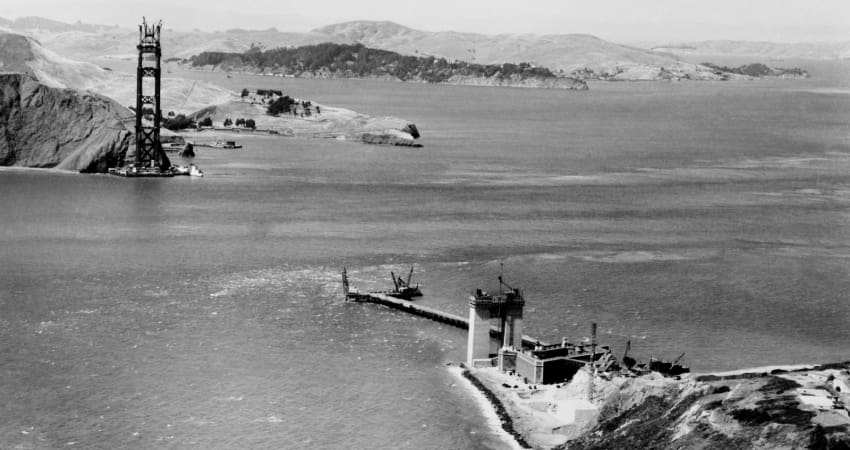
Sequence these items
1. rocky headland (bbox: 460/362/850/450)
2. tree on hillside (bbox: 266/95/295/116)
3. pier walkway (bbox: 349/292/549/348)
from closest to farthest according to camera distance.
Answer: rocky headland (bbox: 460/362/850/450) → pier walkway (bbox: 349/292/549/348) → tree on hillside (bbox: 266/95/295/116)

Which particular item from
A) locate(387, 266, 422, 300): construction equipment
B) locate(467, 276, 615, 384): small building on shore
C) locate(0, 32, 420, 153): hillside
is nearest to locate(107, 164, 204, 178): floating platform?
locate(0, 32, 420, 153): hillside

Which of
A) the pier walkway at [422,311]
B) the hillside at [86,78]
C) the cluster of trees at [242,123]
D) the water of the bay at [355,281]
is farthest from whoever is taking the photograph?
the cluster of trees at [242,123]

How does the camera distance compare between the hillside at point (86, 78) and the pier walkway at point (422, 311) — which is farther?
the hillside at point (86, 78)

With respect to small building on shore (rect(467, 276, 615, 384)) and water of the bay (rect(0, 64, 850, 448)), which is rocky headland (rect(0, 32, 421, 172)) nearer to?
water of the bay (rect(0, 64, 850, 448))

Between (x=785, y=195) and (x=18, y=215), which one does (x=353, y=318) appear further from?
(x=785, y=195)

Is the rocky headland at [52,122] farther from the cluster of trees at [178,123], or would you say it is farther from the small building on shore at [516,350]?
the small building on shore at [516,350]

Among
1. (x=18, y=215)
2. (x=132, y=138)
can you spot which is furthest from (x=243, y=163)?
(x=18, y=215)

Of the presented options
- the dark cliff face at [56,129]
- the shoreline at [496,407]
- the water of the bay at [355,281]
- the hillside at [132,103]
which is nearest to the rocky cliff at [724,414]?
the shoreline at [496,407]
